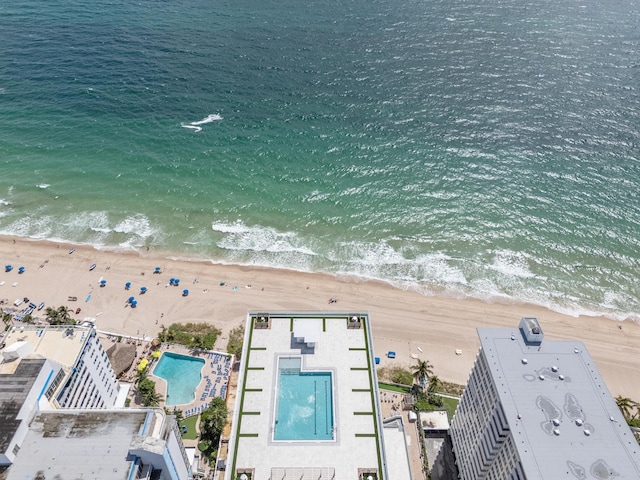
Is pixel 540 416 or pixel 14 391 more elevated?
pixel 14 391

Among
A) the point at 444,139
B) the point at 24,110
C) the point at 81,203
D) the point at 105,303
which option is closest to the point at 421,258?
the point at 444,139

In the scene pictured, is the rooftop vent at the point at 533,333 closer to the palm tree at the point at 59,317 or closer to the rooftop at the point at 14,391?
the rooftop at the point at 14,391

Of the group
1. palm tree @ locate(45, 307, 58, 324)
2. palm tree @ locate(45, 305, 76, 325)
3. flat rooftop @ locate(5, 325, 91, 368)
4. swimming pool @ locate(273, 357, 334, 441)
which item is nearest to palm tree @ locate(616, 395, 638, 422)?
swimming pool @ locate(273, 357, 334, 441)

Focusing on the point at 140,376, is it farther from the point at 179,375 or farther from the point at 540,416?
the point at 540,416

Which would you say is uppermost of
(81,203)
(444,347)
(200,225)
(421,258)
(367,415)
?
(81,203)

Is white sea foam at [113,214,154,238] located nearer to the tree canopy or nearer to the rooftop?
the tree canopy

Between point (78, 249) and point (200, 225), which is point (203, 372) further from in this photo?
point (78, 249)

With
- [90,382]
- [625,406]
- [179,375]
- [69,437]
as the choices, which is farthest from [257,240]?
[625,406]
